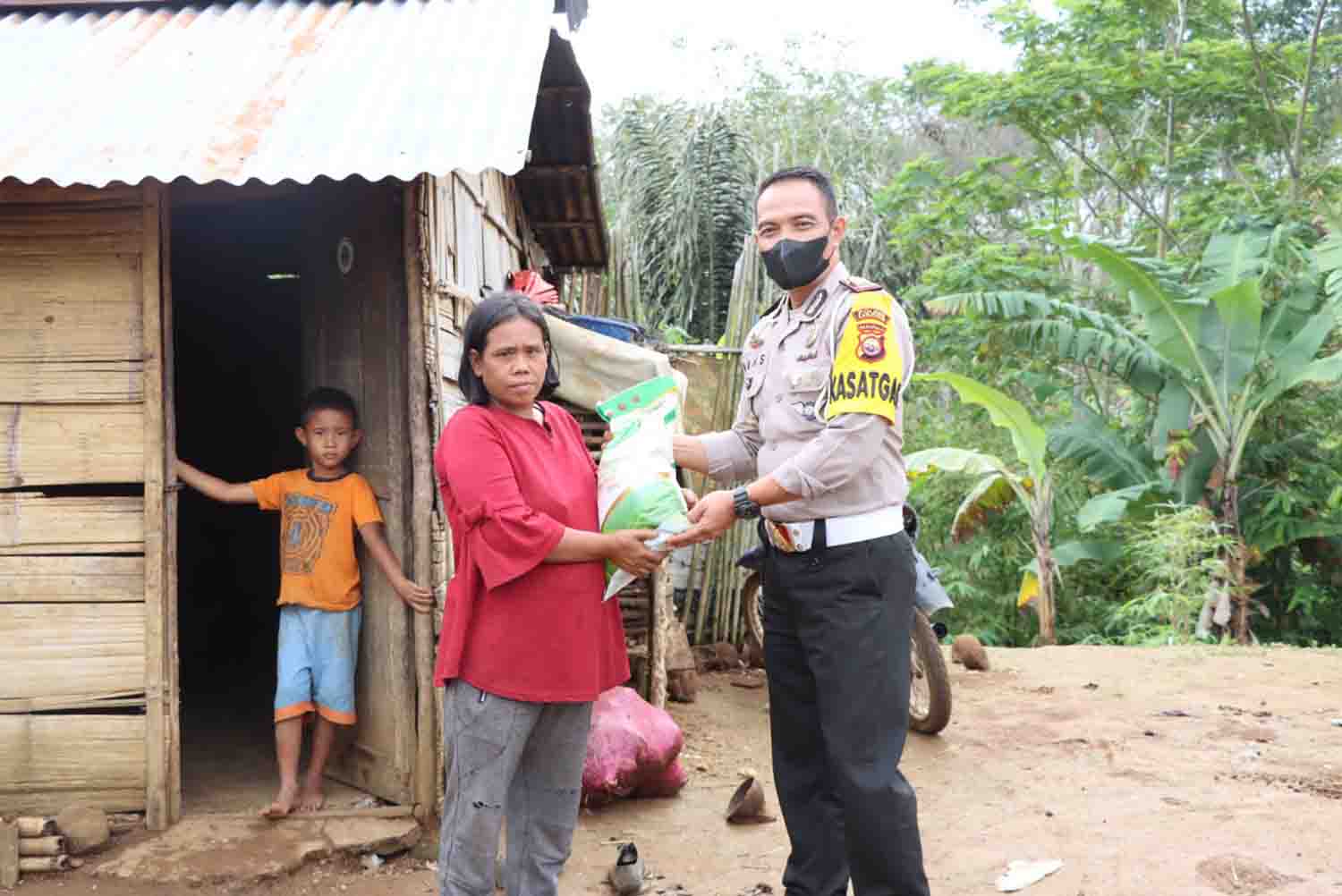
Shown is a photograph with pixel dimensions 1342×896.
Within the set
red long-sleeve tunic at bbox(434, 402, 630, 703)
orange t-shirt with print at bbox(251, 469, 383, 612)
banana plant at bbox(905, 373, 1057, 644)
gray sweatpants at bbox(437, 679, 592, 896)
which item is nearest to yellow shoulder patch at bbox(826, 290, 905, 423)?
red long-sleeve tunic at bbox(434, 402, 630, 703)

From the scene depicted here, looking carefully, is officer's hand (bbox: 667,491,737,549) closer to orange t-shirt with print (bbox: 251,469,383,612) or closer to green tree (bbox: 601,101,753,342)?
orange t-shirt with print (bbox: 251,469,383,612)

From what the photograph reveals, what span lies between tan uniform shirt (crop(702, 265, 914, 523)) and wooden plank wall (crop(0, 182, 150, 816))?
235 centimetres

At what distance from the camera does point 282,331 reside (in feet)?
25.5

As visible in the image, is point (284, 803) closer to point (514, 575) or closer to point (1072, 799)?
point (514, 575)

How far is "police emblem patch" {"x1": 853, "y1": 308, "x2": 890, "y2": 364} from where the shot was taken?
9.11 ft

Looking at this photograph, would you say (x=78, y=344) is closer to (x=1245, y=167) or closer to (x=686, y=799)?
(x=686, y=799)

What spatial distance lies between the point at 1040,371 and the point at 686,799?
8860 mm

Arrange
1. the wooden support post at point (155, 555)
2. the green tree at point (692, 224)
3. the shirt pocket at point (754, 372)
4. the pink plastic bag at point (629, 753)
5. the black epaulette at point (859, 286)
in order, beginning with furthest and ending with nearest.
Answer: the green tree at point (692, 224) < the pink plastic bag at point (629, 753) < the wooden support post at point (155, 555) < the shirt pocket at point (754, 372) < the black epaulette at point (859, 286)

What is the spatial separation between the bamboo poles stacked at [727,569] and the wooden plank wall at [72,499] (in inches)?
154

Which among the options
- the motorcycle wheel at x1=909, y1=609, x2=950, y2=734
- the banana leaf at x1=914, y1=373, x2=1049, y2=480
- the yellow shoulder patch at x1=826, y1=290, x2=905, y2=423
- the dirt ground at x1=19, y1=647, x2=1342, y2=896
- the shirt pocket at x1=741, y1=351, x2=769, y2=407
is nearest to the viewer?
the yellow shoulder patch at x1=826, y1=290, x2=905, y2=423

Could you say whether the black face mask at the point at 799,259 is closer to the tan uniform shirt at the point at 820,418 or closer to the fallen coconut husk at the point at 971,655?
the tan uniform shirt at the point at 820,418

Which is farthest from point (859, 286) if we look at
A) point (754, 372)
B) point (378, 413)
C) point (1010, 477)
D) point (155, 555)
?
point (1010, 477)

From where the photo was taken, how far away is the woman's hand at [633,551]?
2.70 m

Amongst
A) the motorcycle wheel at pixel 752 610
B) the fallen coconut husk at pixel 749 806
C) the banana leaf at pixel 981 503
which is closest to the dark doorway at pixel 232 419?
the motorcycle wheel at pixel 752 610
